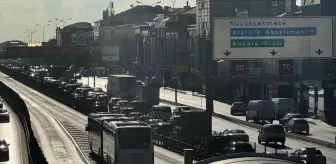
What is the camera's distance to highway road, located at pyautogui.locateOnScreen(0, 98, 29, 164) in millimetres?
50125

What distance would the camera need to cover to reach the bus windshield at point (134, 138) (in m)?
38.4

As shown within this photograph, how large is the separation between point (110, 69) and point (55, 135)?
335 feet

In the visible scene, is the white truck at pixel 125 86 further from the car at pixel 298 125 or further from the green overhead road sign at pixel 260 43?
the car at pixel 298 125

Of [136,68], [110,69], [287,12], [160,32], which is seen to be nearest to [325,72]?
[287,12]

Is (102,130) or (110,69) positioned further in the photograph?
(110,69)

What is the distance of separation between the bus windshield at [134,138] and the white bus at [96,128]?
159 inches

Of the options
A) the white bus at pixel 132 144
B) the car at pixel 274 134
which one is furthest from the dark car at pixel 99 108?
the white bus at pixel 132 144

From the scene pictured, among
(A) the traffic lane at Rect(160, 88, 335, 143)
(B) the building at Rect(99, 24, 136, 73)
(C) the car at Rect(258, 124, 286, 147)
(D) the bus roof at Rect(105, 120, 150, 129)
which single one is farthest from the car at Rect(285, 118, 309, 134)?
(B) the building at Rect(99, 24, 136, 73)

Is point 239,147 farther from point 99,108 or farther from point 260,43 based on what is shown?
point 99,108

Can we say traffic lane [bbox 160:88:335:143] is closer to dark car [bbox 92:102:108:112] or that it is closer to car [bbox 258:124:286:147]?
car [bbox 258:124:286:147]

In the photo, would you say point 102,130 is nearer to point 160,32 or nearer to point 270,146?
point 270,146

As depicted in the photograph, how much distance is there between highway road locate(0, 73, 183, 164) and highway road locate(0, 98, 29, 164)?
1424mm

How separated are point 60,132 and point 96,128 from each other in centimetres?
2450

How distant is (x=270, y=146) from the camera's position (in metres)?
54.8
